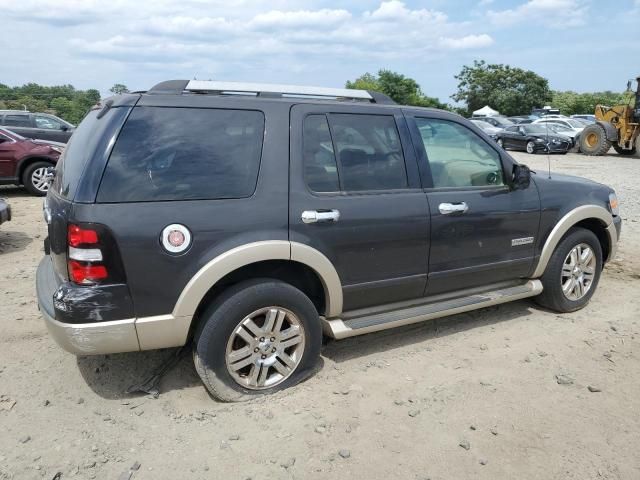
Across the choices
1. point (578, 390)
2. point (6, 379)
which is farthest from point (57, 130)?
point (578, 390)

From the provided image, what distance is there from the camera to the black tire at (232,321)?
3.05 meters

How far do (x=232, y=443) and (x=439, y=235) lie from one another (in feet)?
6.41

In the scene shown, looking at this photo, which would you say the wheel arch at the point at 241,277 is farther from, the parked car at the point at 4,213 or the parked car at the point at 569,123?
the parked car at the point at 569,123

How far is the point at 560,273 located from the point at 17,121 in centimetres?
1311

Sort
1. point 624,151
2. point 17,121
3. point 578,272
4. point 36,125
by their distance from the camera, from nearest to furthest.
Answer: point 578,272
point 17,121
point 36,125
point 624,151

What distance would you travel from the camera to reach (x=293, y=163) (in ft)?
10.7

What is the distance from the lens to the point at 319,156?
3.38 m

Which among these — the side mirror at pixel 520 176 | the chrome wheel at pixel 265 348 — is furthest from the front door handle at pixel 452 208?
the chrome wheel at pixel 265 348

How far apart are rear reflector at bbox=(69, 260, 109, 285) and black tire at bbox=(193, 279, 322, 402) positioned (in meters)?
0.63

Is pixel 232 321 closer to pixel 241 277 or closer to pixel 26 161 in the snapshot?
pixel 241 277

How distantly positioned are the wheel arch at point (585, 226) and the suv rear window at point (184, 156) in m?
2.65

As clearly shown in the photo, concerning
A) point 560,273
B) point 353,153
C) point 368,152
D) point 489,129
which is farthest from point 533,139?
point 353,153

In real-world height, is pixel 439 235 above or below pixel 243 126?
below

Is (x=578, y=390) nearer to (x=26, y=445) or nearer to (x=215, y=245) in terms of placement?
(x=215, y=245)
